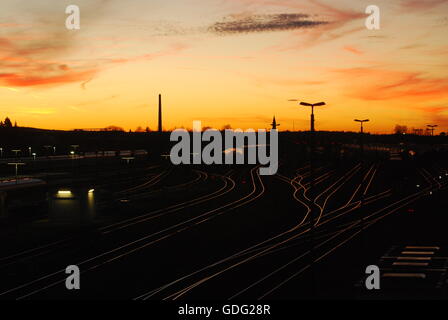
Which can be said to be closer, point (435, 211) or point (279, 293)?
point (279, 293)

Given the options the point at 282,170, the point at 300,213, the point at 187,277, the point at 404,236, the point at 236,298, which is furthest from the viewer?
the point at 282,170

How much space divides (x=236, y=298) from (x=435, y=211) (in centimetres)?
5575

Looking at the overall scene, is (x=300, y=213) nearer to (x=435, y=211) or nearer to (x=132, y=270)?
(x=435, y=211)

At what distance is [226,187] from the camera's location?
384 feet

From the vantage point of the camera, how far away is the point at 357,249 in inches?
2149

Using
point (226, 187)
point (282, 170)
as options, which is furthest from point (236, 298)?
point (282, 170)

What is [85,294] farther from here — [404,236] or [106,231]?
[404,236]

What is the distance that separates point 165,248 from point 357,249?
18251 mm

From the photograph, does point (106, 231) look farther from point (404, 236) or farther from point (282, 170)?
point (282, 170)
